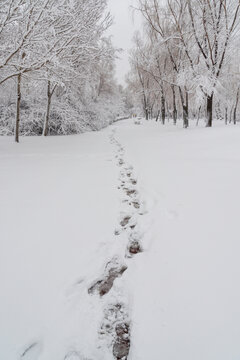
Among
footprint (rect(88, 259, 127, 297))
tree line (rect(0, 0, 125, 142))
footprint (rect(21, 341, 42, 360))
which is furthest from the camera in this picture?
tree line (rect(0, 0, 125, 142))

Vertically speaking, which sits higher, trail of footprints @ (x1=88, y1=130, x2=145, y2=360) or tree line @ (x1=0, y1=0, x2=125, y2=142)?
tree line @ (x1=0, y1=0, x2=125, y2=142)

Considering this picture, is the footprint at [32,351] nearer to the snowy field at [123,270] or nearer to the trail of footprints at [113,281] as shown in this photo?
the snowy field at [123,270]

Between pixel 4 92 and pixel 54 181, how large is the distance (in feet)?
25.3

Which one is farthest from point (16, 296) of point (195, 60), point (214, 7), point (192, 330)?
point (195, 60)

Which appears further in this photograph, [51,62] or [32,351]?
[51,62]

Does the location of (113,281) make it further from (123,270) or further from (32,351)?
(32,351)

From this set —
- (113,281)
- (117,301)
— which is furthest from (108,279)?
(117,301)

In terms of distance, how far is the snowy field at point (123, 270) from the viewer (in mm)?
822

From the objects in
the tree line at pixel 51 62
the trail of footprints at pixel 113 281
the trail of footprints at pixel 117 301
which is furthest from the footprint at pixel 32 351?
the tree line at pixel 51 62

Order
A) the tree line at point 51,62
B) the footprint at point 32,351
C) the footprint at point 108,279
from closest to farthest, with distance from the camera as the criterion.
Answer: the footprint at point 32,351 < the footprint at point 108,279 < the tree line at point 51,62

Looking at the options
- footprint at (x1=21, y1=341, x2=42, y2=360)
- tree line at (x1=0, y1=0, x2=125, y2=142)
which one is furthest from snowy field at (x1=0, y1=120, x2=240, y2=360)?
tree line at (x1=0, y1=0, x2=125, y2=142)

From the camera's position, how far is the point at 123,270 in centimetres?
125

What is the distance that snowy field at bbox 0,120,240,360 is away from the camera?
2.70 ft

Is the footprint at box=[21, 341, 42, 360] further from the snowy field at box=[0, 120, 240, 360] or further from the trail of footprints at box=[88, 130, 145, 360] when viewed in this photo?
the trail of footprints at box=[88, 130, 145, 360]
